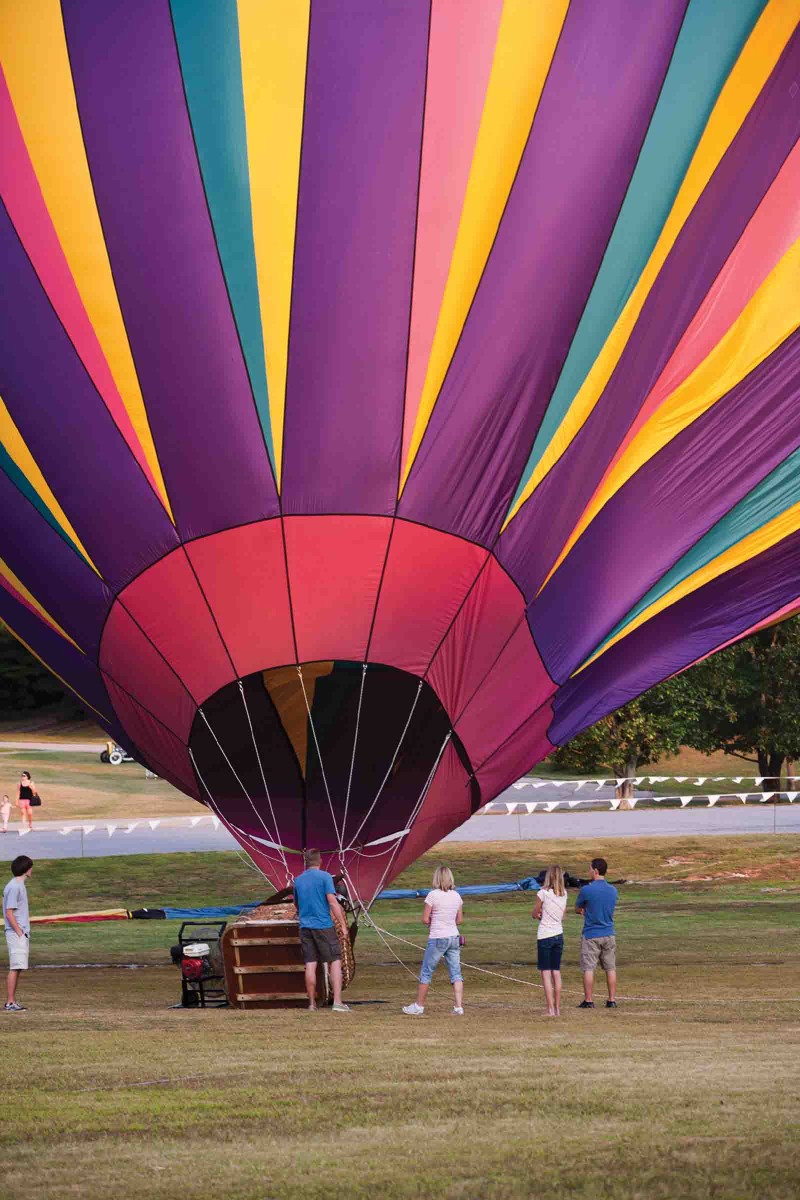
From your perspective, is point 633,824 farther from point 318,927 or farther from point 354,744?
point 318,927

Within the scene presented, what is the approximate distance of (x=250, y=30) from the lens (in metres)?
13.3

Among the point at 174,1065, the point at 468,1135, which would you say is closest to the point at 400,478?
the point at 174,1065

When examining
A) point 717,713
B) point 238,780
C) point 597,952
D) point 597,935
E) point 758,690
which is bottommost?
point 597,952

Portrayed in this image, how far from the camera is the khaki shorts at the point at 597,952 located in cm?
1334

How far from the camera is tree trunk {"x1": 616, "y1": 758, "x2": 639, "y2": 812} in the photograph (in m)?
42.7

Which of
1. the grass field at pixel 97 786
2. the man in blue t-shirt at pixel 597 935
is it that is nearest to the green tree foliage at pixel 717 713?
the grass field at pixel 97 786

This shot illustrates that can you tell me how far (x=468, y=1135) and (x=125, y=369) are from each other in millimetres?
8540

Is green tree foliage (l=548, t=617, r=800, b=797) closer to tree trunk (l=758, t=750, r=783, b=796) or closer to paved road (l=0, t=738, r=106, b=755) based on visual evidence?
tree trunk (l=758, t=750, r=783, b=796)

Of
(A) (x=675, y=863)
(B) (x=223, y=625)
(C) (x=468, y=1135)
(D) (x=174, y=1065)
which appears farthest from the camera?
(A) (x=675, y=863)

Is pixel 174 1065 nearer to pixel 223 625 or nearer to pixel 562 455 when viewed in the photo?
pixel 223 625

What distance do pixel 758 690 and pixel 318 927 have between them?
36.6 meters

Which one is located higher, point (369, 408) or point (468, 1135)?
point (369, 408)

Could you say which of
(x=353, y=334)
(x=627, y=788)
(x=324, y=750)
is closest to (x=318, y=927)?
(x=324, y=750)

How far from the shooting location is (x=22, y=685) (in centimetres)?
8606
